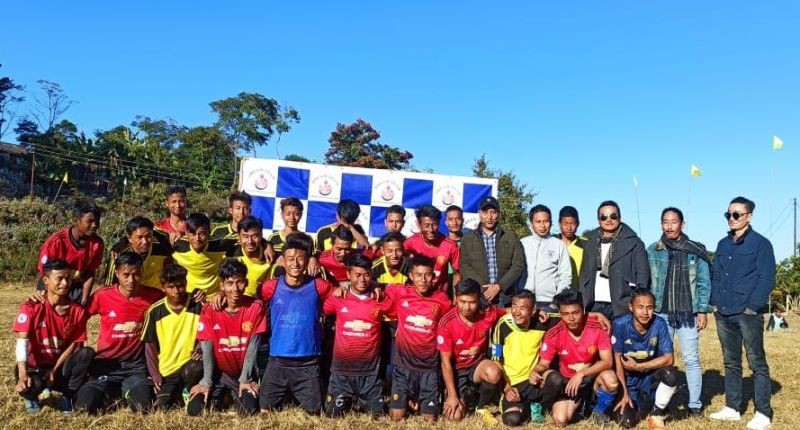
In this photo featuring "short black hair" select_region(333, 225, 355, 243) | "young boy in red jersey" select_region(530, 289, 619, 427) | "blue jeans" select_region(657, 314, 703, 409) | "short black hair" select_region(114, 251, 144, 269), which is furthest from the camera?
"short black hair" select_region(333, 225, 355, 243)

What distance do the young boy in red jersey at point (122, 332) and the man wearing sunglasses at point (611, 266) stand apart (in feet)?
14.0

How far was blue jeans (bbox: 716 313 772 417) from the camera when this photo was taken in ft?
17.5

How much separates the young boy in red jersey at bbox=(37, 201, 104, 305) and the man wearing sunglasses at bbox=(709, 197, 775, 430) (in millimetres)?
6071

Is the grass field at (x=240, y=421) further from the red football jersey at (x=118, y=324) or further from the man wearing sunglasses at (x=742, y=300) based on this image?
the red football jersey at (x=118, y=324)

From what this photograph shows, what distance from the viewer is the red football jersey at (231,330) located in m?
5.26

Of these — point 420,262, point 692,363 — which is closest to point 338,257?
A: point 420,262

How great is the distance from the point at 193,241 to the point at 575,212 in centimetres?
390

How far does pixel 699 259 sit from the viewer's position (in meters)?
5.71

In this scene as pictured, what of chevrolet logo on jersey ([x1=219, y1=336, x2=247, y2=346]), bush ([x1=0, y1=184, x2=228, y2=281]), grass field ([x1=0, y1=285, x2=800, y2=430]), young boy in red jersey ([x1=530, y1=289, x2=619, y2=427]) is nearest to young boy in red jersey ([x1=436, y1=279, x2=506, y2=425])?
grass field ([x1=0, y1=285, x2=800, y2=430])

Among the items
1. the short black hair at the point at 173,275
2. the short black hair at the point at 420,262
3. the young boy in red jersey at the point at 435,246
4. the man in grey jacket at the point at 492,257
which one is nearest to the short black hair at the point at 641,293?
the man in grey jacket at the point at 492,257

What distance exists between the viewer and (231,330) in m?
5.29

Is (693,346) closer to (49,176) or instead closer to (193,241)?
(193,241)

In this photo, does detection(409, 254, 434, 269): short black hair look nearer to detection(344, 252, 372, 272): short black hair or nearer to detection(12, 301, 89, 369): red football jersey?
detection(344, 252, 372, 272): short black hair

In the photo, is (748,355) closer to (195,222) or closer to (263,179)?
(195,222)
